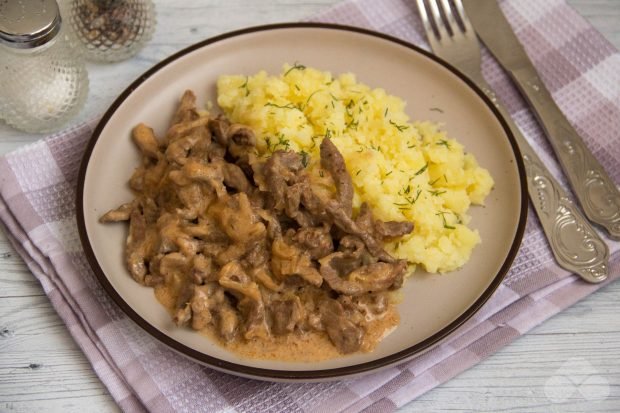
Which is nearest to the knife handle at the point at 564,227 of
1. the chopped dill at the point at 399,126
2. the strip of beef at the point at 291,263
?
the chopped dill at the point at 399,126

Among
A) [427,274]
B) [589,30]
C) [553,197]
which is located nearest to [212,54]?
[427,274]

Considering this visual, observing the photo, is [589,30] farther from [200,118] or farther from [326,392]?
[326,392]

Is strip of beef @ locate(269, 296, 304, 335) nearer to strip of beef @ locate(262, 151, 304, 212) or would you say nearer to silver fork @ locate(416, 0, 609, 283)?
strip of beef @ locate(262, 151, 304, 212)

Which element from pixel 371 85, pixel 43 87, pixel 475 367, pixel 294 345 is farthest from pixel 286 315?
pixel 43 87

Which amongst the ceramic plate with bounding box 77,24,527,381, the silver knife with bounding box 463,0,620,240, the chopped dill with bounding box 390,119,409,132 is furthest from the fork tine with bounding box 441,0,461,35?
the chopped dill with bounding box 390,119,409,132

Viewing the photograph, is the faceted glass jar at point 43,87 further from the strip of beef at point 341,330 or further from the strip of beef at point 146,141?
the strip of beef at point 341,330

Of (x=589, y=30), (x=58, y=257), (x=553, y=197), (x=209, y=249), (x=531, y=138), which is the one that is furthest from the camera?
(x=589, y=30)
